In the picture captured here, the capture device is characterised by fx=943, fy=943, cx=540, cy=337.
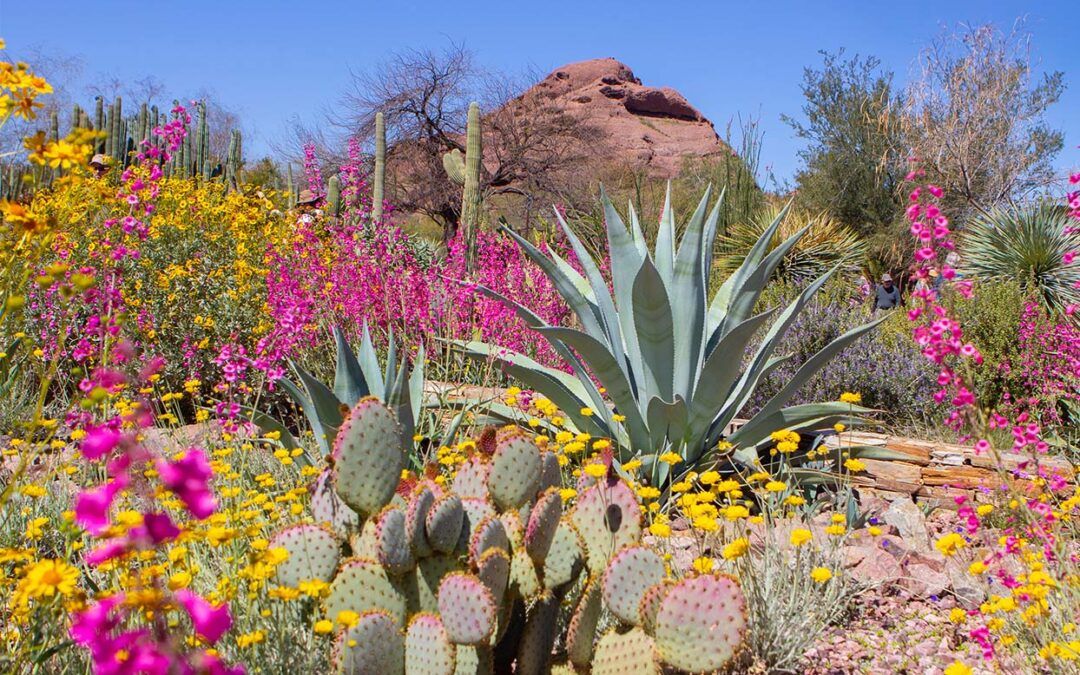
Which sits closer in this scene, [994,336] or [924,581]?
[924,581]

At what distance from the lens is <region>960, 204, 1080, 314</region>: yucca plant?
31.7 feet

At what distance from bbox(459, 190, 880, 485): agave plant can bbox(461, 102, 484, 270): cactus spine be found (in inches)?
139

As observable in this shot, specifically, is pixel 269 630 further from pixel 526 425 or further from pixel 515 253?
pixel 515 253

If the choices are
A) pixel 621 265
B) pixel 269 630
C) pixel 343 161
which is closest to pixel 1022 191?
pixel 343 161

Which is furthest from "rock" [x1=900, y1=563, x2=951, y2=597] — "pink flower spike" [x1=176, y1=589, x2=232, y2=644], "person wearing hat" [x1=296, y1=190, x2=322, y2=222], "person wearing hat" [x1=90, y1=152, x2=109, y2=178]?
"person wearing hat" [x1=296, y1=190, x2=322, y2=222]

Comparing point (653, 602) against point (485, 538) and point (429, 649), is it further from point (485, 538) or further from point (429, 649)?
point (429, 649)

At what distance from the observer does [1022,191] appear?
67.8 ft

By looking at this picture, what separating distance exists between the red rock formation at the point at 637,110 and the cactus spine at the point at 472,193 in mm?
32146

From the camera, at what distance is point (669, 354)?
4.32m

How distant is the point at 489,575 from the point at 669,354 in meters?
2.34

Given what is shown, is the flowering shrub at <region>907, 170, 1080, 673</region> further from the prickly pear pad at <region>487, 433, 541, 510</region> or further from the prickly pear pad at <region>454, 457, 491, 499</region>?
the prickly pear pad at <region>454, 457, 491, 499</region>

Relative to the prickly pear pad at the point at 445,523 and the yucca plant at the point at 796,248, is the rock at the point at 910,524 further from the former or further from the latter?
the yucca plant at the point at 796,248

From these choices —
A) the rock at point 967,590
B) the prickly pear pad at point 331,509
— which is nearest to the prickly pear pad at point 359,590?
the prickly pear pad at point 331,509

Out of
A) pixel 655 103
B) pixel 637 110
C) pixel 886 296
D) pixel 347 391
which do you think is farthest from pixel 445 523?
pixel 655 103
